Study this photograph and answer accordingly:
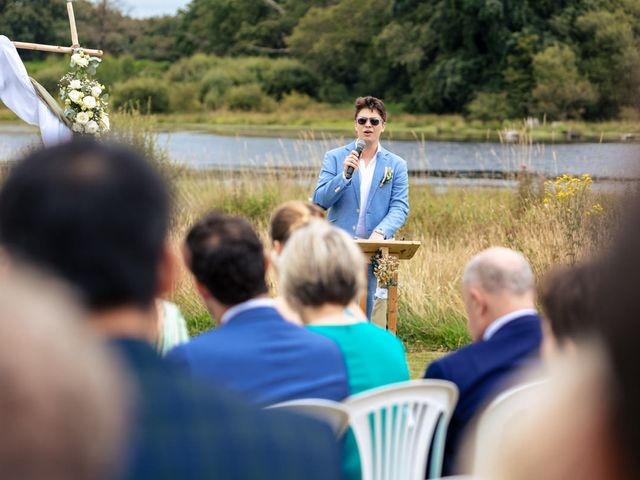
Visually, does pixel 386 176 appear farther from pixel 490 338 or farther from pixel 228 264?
pixel 228 264

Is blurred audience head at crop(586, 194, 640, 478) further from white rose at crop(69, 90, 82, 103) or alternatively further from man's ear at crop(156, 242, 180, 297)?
white rose at crop(69, 90, 82, 103)

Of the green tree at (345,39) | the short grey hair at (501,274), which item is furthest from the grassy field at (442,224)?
the green tree at (345,39)

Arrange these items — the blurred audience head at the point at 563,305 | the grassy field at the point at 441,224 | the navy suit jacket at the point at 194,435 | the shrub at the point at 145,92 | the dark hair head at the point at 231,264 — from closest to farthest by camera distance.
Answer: the navy suit jacket at the point at 194,435 < the blurred audience head at the point at 563,305 < the dark hair head at the point at 231,264 < the grassy field at the point at 441,224 < the shrub at the point at 145,92

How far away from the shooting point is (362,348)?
3.58 m

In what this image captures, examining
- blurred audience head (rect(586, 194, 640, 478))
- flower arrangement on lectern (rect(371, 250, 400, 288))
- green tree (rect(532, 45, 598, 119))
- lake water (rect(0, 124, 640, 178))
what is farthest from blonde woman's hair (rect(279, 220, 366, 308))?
green tree (rect(532, 45, 598, 119))

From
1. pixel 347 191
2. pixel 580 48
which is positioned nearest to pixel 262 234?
pixel 347 191

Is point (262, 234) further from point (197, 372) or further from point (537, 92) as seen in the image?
point (537, 92)

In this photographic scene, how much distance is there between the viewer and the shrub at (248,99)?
175 feet

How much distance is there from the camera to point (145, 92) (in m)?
48.5

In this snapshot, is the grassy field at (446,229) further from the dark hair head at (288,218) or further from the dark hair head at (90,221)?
the dark hair head at (90,221)

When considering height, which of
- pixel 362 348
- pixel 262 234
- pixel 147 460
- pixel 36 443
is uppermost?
pixel 36 443

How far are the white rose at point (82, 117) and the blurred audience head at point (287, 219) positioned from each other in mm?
4734

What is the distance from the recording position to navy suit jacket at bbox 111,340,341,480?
5.65 ft

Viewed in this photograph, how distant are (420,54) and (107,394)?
5110 cm
